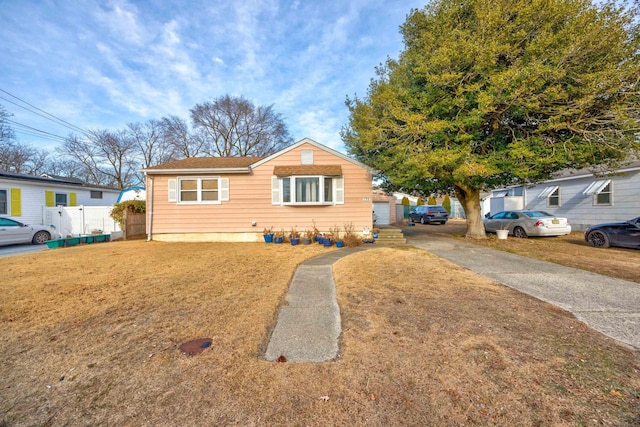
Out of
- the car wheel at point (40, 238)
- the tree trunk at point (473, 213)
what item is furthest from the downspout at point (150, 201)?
the tree trunk at point (473, 213)

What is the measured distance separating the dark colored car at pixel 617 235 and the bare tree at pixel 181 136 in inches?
1190

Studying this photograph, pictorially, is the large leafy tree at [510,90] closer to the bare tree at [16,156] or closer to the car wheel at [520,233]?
the car wheel at [520,233]

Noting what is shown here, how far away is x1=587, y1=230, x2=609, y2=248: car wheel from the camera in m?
8.56

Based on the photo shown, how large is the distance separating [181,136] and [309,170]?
78.9 feet

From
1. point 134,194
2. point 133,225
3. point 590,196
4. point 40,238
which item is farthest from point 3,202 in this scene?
point 590,196

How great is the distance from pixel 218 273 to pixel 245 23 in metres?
10.1

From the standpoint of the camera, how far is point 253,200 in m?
10.3

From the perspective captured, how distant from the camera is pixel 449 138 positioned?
8844mm

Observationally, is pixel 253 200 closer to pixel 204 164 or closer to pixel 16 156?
pixel 204 164

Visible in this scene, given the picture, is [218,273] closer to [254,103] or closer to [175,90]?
[175,90]

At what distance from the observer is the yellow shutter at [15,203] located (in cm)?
1243

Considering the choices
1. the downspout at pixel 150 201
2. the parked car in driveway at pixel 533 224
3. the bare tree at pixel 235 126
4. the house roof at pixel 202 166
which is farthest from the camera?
the bare tree at pixel 235 126

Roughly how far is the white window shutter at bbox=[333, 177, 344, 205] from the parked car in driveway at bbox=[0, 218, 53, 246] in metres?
13.1

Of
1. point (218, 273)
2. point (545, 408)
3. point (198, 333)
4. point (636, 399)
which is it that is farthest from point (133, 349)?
point (636, 399)
